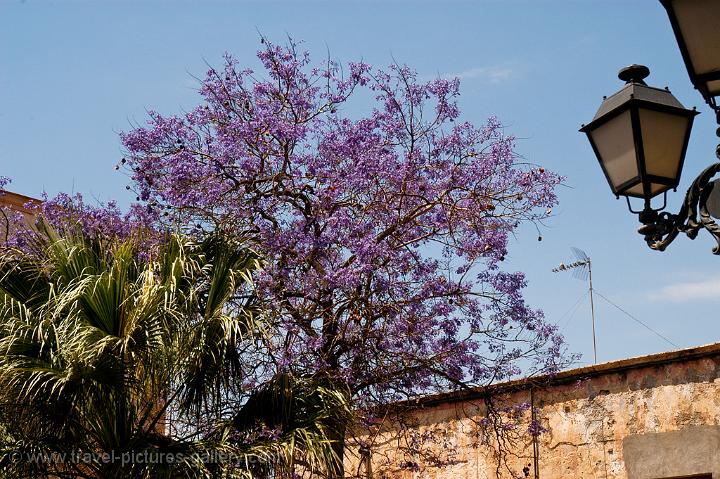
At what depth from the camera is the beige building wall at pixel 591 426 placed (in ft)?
28.6

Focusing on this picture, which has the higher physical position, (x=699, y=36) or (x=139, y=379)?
(x=699, y=36)

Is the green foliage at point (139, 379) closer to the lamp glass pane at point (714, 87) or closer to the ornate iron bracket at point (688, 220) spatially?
the ornate iron bracket at point (688, 220)

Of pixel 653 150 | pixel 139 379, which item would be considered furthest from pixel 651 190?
pixel 139 379

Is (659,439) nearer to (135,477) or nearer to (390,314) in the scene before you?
(390,314)

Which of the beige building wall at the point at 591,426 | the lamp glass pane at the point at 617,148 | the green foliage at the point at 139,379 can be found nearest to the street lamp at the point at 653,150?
the lamp glass pane at the point at 617,148

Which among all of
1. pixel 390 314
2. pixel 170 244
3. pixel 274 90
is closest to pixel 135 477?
pixel 170 244

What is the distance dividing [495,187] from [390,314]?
1.60 meters

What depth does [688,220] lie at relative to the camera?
12.1ft

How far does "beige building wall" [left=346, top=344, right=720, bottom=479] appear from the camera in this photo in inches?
344

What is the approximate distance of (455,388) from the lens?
932 centimetres

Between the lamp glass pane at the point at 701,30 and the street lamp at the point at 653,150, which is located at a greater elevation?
the lamp glass pane at the point at 701,30

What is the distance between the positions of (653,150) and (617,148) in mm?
135

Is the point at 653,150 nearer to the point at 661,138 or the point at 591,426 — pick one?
the point at 661,138

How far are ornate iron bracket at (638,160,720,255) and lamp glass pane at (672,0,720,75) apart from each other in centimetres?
37
